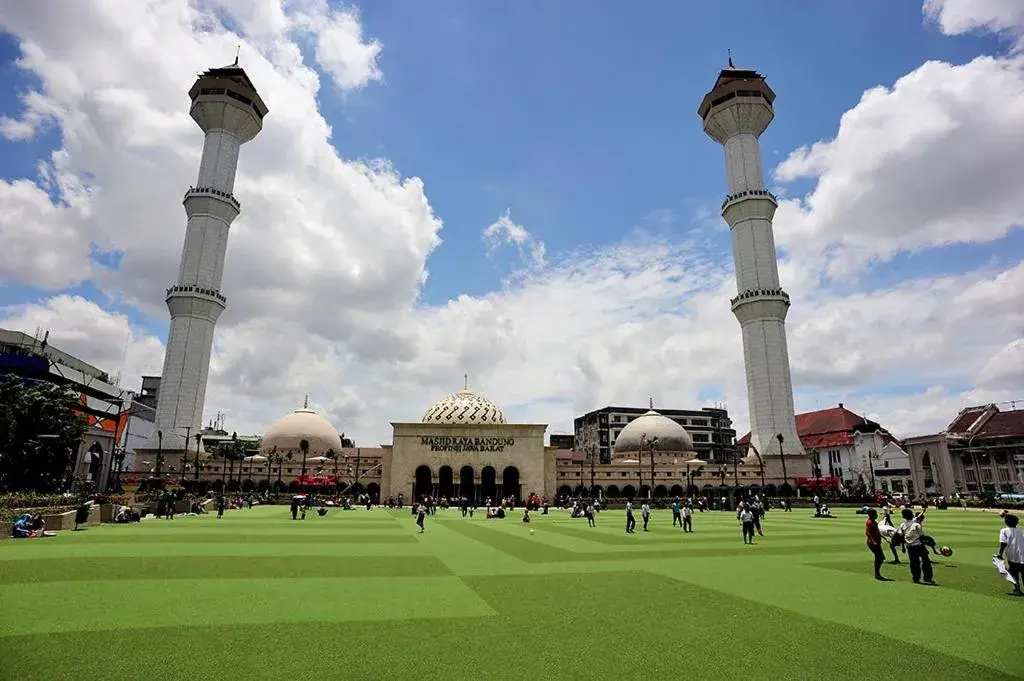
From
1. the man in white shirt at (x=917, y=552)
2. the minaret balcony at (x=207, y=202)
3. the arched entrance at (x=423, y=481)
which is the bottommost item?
the man in white shirt at (x=917, y=552)

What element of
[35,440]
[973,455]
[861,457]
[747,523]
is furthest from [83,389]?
[973,455]

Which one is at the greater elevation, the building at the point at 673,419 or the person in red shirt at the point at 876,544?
the building at the point at 673,419

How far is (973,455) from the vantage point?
71.8 metres

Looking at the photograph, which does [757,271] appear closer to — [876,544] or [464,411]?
[464,411]

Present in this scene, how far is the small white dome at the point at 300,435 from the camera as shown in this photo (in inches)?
2729

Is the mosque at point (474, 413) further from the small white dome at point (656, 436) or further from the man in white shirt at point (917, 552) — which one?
the man in white shirt at point (917, 552)

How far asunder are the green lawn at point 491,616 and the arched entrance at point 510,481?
A: 142ft

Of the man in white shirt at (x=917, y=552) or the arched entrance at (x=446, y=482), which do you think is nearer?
the man in white shirt at (x=917, y=552)

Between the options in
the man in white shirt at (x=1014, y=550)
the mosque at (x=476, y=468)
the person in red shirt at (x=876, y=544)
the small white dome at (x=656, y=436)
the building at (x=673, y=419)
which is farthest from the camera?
the building at (x=673, y=419)

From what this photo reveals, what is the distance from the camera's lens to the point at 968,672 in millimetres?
6262

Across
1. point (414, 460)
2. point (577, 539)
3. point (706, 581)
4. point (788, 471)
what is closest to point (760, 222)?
point (788, 471)

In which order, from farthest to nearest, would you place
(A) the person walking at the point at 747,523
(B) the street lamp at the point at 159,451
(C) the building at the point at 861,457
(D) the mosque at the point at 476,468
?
(C) the building at the point at 861,457 → (D) the mosque at the point at 476,468 → (B) the street lamp at the point at 159,451 → (A) the person walking at the point at 747,523

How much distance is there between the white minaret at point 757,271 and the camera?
64625mm

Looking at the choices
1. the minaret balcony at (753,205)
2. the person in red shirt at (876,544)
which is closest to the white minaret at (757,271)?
the minaret balcony at (753,205)
